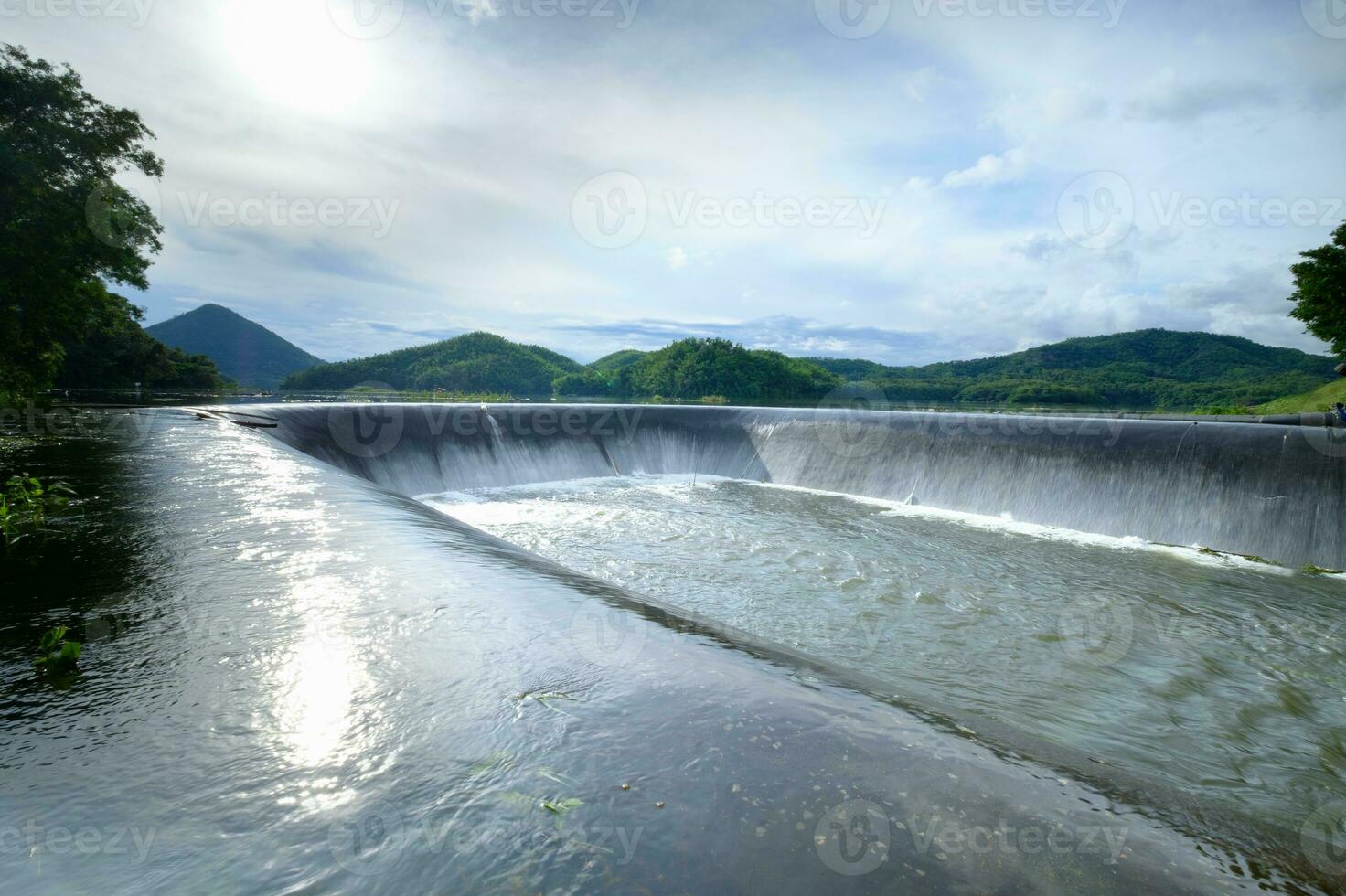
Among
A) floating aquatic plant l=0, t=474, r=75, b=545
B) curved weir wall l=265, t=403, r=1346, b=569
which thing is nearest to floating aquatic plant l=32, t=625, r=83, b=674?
floating aquatic plant l=0, t=474, r=75, b=545

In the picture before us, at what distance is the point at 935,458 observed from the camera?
1227cm

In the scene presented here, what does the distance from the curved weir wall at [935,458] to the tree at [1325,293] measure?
19.1 metres

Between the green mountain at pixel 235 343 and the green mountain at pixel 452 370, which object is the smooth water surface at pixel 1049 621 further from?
the green mountain at pixel 235 343

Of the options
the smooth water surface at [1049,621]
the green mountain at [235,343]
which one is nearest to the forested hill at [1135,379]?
the smooth water surface at [1049,621]

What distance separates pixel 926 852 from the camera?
54.9 inches

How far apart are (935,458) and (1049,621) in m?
7.16

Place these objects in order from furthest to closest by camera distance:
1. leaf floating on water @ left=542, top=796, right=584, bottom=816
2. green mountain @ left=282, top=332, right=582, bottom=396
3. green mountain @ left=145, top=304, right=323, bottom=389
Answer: green mountain @ left=145, top=304, right=323, bottom=389, green mountain @ left=282, top=332, right=582, bottom=396, leaf floating on water @ left=542, top=796, right=584, bottom=816

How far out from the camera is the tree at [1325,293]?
21.6m

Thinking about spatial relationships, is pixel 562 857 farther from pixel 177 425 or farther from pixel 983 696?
pixel 177 425

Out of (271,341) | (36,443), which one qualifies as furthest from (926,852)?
(271,341)

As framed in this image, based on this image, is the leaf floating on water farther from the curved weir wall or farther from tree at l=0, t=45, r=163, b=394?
tree at l=0, t=45, r=163, b=394

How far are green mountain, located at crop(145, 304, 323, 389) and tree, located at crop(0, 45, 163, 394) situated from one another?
11733 centimetres

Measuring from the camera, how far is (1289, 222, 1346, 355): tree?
21609 millimetres

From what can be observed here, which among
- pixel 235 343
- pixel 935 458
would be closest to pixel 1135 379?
pixel 935 458
